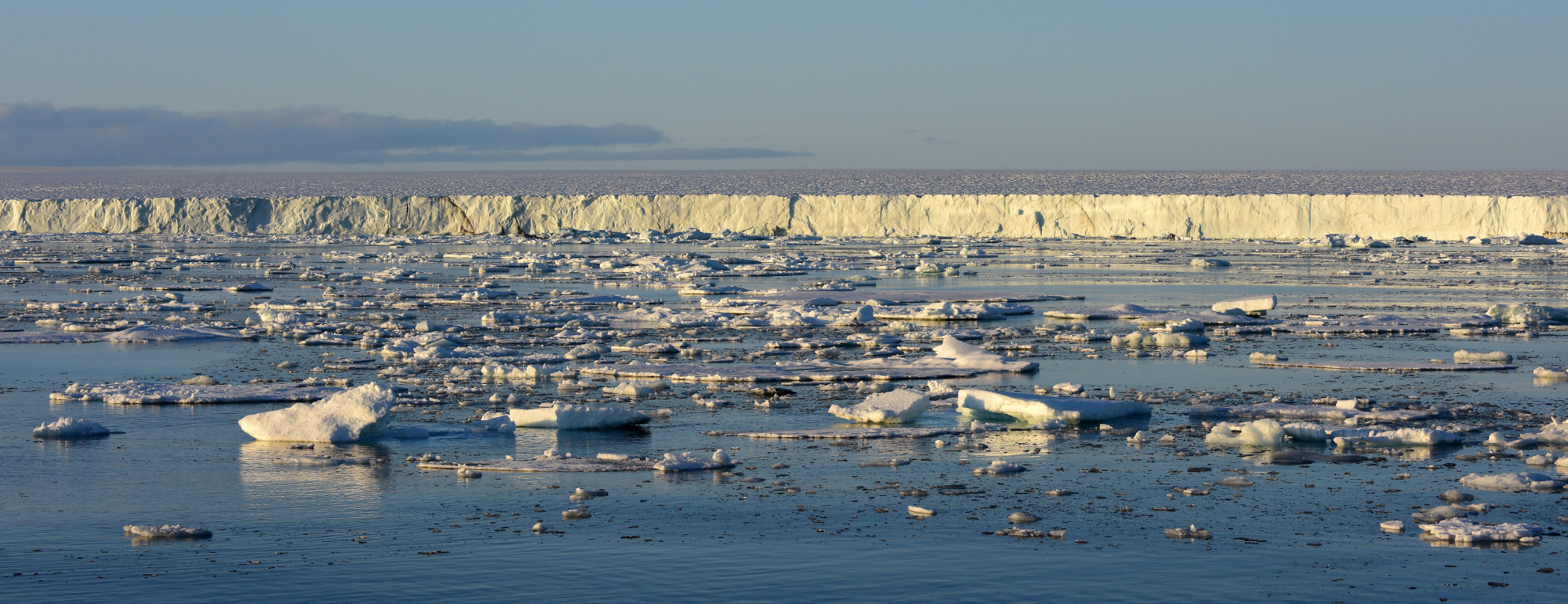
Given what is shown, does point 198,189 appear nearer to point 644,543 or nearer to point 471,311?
point 471,311

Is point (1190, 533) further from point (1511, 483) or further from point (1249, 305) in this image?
point (1249, 305)

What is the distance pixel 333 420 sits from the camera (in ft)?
27.0

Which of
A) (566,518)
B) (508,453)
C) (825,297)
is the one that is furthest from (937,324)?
(566,518)

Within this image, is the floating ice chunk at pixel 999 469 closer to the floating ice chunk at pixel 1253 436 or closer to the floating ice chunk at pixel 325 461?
the floating ice chunk at pixel 1253 436

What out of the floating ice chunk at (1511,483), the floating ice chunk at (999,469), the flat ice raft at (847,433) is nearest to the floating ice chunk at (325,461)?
the flat ice raft at (847,433)

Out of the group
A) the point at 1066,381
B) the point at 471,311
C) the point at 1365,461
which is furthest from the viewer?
the point at 471,311

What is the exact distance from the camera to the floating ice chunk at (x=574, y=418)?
8617 mm

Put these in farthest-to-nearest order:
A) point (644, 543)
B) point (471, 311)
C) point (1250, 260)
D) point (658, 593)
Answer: point (1250, 260) → point (471, 311) → point (644, 543) → point (658, 593)

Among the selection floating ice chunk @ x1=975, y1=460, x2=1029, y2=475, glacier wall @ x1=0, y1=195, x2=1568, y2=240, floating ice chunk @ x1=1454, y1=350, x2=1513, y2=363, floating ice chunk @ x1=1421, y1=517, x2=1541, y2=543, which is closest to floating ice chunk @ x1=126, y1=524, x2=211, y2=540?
floating ice chunk @ x1=975, y1=460, x2=1029, y2=475

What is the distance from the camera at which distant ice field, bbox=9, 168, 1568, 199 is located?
7412cm

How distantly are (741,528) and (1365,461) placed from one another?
11.0ft

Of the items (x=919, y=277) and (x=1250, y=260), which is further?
(x=1250, y=260)

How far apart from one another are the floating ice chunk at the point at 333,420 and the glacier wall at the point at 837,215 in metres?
38.8

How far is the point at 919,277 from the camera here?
25.5 meters
